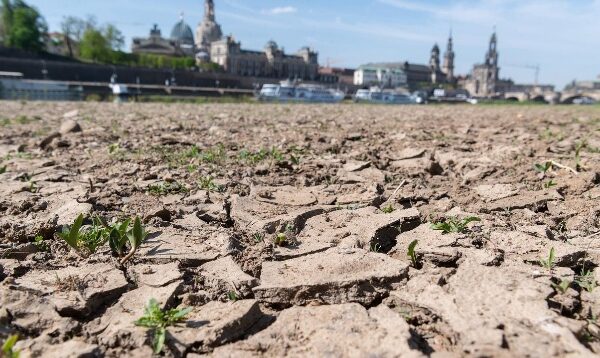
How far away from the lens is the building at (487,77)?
5128 inches

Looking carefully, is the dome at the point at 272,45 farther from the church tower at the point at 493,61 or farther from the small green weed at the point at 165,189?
the small green weed at the point at 165,189

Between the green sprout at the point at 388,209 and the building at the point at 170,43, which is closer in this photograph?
the green sprout at the point at 388,209

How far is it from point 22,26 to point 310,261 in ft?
238

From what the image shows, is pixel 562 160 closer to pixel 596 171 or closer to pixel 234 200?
pixel 596 171

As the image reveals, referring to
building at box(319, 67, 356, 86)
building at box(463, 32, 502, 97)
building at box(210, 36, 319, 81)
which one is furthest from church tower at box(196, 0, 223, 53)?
building at box(463, 32, 502, 97)

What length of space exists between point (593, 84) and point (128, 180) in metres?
166

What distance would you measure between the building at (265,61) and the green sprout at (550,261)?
99.9 meters

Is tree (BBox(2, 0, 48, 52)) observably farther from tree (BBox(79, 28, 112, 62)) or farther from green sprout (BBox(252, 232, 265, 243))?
green sprout (BBox(252, 232, 265, 243))

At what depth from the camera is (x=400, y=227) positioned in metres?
3.03

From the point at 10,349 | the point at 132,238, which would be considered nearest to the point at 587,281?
the point at 132,238

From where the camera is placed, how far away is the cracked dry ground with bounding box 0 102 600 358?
1847mm

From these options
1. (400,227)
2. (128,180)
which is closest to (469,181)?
(400,227)

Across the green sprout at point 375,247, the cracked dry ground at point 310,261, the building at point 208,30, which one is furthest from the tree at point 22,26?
the green sprout at point 375,247

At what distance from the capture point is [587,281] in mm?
2244
